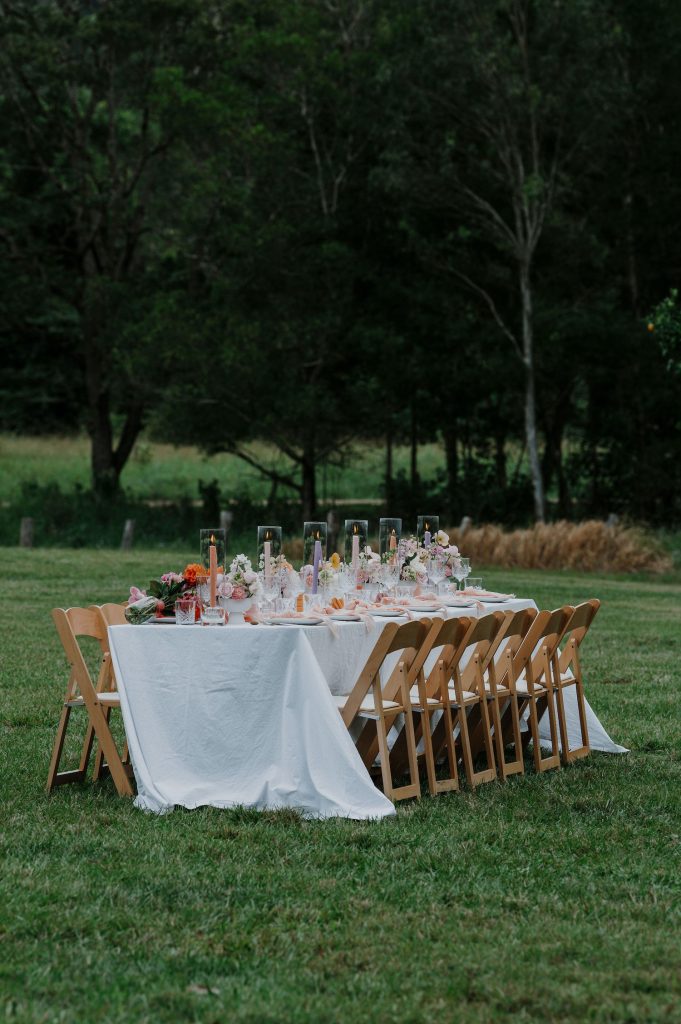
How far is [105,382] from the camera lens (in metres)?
35.8

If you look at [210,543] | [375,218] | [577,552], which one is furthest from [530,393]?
[210,543]

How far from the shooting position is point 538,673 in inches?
338

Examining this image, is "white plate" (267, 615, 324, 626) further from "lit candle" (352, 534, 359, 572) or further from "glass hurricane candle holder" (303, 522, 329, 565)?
"lit candle" (352, 534, 359, 572)

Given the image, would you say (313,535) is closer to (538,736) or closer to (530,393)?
(538,736)

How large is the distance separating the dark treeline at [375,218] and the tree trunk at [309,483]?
0.25 feet

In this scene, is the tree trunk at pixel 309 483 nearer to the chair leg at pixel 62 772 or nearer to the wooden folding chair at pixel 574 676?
the wooden folding chair at pixel 574 676

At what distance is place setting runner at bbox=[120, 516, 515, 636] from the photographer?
751 cm

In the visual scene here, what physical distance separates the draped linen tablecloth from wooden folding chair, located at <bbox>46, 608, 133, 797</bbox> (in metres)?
0.28

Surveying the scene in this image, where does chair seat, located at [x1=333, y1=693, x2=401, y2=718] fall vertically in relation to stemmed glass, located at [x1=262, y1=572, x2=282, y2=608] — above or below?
below

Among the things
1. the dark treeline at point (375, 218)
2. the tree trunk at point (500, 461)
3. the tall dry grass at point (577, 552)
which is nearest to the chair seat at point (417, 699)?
the tall dry grass at point (577, 552)

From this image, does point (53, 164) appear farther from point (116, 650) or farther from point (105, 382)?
point (116, 650)

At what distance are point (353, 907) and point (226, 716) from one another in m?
1.88

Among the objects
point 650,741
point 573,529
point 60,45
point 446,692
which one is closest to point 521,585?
point 573,529

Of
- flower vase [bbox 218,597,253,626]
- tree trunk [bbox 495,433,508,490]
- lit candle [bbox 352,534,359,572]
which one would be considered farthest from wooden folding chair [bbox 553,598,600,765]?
tree trunk [bbox 495,433,508,490]
